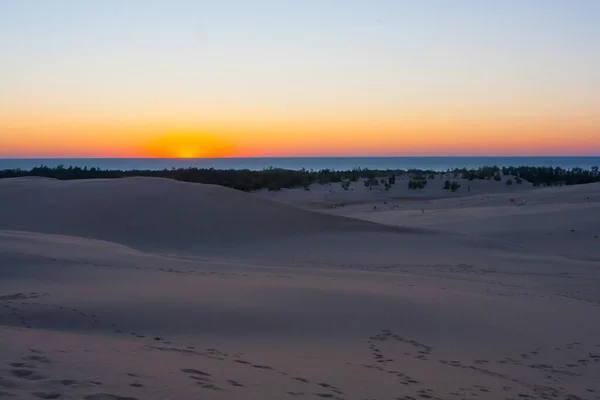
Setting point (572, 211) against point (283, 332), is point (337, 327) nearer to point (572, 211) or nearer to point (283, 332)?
point (283, 332)

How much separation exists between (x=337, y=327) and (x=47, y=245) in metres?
7.06

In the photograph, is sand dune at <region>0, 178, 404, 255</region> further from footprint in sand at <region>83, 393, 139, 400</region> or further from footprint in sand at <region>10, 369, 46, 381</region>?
footprint in sand at <region>83, 393, 139, 400</region>

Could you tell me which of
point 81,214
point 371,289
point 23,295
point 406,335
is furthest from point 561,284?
point 81,214

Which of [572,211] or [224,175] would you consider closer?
[572,211]

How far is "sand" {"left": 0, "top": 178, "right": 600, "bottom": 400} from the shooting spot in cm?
467

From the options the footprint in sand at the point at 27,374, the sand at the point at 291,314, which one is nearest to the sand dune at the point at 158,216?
the sand at the point at 291,314

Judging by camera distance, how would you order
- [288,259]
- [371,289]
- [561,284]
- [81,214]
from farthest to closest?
[81,214] < [288,259] < [561,284] < [371,289]

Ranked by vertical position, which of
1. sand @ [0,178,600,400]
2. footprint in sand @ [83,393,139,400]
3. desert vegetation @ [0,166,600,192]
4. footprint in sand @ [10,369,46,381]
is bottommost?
sand @ [0,178,600,400]

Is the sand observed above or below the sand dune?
below

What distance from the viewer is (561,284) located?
1118 centimetres

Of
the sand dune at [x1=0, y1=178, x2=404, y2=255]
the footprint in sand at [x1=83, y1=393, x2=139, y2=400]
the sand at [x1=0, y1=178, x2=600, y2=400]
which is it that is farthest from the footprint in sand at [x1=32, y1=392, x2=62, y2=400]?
the sand dune at [x1=0, y1=178, x2=404, y2=255]

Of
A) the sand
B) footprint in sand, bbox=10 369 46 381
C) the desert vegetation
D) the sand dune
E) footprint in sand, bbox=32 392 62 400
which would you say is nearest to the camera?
footprint in sand, bbox=32 392 62 400

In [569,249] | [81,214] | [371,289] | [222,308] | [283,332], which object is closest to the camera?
[283,332]

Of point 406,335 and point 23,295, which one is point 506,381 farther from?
→ point 23,295
